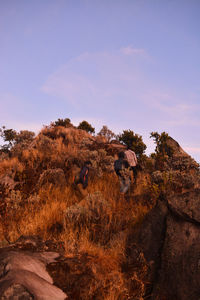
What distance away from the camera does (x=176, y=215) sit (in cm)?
395

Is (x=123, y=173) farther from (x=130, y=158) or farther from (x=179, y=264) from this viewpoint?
(x=179, y=264)

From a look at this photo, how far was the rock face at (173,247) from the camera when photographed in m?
3.23

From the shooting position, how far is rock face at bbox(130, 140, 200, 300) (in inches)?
127

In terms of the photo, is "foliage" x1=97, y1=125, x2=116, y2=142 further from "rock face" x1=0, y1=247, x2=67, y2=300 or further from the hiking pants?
"rock face" x1=0, y1=247, x2=67, y2=300

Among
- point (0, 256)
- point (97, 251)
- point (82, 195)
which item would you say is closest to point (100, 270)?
point (97, 251)

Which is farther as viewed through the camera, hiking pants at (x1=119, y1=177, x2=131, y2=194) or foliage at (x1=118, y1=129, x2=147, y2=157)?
foliage at (x1=118, y1=129, x2=147, y2=157)

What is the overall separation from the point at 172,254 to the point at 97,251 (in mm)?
1379

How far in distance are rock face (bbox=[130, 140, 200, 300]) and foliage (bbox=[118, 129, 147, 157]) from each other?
9.43m

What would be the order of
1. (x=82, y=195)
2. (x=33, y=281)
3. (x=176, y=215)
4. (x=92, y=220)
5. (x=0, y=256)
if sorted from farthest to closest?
(x=82, y=195), (x=92, y=220), (x=176, y=215), (x=0, y=256), (x=33, y=281)

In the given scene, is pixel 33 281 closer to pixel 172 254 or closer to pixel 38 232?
pixel 172 254

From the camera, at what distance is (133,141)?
16531mm

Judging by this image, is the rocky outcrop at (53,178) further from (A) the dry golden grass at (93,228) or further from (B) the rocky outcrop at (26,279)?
(B) the rocky outcrop at (26,279)

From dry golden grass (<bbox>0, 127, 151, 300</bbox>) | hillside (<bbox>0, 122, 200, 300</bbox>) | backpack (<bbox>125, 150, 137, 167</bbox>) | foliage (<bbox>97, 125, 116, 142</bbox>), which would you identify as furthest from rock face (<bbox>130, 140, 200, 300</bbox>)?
foliage (<bbox>97, 125, 116, 142</bbox>)

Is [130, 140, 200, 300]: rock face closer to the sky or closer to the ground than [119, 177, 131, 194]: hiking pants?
closer to the ground
